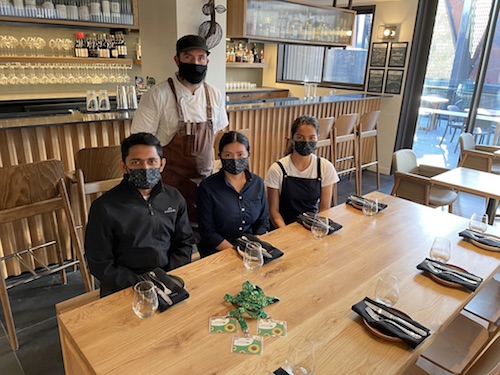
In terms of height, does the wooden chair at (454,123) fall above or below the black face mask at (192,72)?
below

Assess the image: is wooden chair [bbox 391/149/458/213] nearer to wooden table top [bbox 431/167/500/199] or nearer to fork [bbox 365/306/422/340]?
wooden table top [bbox 431/167/500/199]

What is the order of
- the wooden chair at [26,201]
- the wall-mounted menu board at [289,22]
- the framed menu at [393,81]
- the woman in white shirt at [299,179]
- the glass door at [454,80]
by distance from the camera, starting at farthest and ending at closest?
the framed menu at [393,81] < the glass door at [454,80] < the wall-mounted menu board at [289,22] < the woman in white shirt at [299,179] < the wooden chair at [26,201]

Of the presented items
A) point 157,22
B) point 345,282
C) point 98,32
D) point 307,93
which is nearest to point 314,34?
point 307,93

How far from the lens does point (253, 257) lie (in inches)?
61.8

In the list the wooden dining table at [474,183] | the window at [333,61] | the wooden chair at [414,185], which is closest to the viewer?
the wooden dining table at [474,183]

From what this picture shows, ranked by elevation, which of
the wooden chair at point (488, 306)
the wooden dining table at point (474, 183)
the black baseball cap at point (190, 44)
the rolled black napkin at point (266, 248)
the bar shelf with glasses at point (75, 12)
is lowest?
the wooden chair at point (488, 306)

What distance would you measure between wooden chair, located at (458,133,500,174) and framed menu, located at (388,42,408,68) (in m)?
1.62

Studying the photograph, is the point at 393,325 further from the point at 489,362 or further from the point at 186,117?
the point at 186,117

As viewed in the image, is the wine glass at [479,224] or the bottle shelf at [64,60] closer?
the wine glass at [479,224]

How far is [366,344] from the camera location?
122 centimetres

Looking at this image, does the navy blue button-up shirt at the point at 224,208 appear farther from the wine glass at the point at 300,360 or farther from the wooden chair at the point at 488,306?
the wooden chair at the point at 488,306

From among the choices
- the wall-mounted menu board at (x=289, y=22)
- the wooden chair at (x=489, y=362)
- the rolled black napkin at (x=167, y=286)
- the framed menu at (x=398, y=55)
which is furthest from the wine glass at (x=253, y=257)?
the framed menu at (x=398, y=55)

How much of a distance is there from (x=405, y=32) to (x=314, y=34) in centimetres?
144

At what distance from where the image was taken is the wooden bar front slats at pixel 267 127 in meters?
4.08
